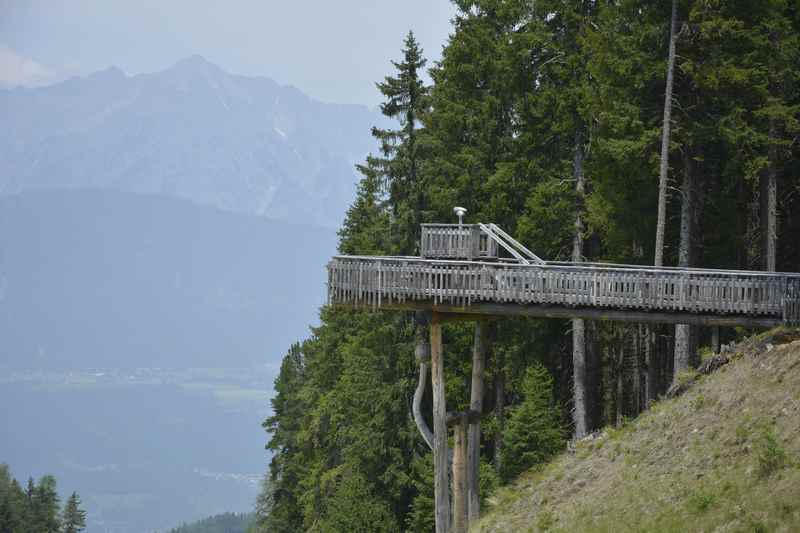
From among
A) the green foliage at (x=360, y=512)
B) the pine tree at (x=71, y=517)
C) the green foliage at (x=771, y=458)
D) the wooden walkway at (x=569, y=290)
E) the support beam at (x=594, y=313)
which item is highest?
the wooden walkway at (x=569, y=290)

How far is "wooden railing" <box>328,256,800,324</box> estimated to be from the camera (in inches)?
981

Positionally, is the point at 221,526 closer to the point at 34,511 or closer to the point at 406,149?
the point at 34,511

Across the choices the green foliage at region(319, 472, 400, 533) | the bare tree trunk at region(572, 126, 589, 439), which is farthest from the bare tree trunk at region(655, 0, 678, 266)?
the green foliage at region(319, 472, 400, 533)

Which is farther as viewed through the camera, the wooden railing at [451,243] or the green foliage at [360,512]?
the green foliage at [360,512]

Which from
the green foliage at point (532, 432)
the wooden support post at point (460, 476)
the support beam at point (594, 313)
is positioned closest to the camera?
the support beam at point (594, 313)

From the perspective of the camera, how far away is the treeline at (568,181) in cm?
2877

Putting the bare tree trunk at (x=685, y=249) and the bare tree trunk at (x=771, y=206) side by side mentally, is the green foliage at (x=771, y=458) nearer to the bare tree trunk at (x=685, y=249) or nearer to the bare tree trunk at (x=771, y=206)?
the bare tree trunk at (x=685, y=249)

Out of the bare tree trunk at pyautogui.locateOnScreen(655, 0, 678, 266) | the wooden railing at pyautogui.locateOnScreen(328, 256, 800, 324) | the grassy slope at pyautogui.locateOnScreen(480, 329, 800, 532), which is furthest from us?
the bare tree trunk at pyautogui.locateOnScreen(655, 0, 678, 266)

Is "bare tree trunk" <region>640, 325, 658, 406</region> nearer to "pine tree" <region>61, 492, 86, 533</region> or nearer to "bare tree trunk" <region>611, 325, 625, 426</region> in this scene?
"bare tree trunk" <region>611, 325, 625, 426</region>

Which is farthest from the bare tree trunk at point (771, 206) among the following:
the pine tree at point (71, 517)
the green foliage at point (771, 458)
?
the pine tree at point (71, 517)

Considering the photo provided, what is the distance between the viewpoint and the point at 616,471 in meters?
23.9

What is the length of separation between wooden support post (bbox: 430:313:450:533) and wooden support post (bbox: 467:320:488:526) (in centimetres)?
104

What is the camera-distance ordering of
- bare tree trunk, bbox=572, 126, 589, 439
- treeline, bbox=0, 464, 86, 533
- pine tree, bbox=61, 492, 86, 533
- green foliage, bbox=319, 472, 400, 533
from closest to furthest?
1. bare tree trunk, bbox=572, 126, 589, 439
2. green foliage, bbox=319, 472, 400, 533
3. treeline, bbox=0, 464, 86, 533
4. pine tree, bbox=61, 492, 86, 533

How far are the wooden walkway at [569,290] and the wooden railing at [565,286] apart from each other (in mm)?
23
